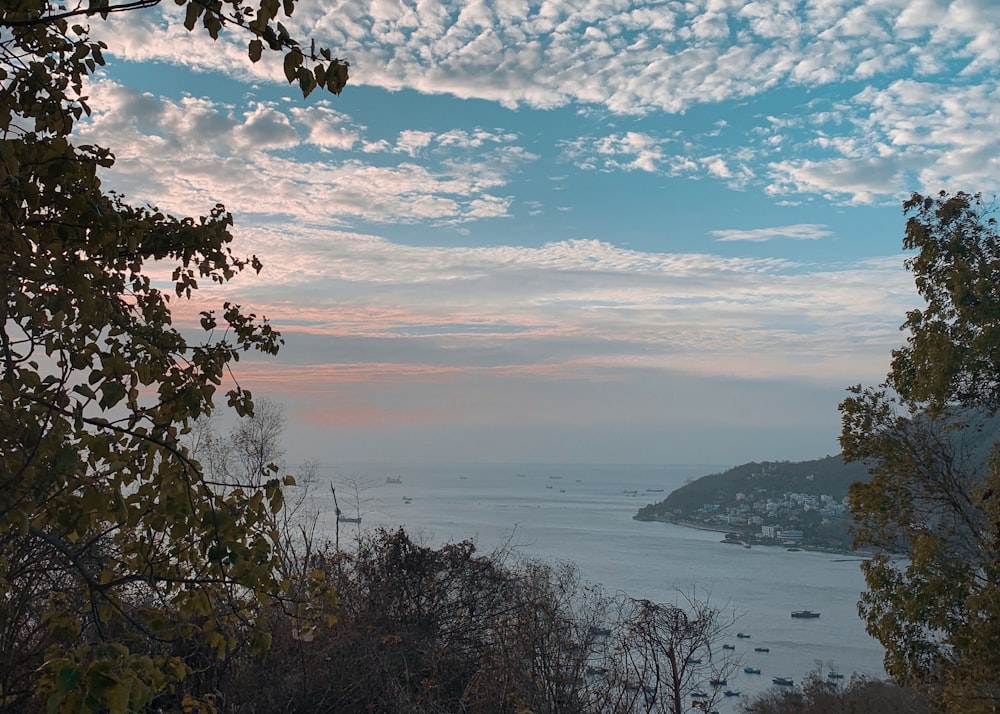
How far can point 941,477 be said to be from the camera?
699 cm

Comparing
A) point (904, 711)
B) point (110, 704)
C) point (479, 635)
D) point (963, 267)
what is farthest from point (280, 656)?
point (904, 711)

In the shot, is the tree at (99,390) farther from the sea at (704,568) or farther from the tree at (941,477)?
the sea at (704,568)

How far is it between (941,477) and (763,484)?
39.8 m

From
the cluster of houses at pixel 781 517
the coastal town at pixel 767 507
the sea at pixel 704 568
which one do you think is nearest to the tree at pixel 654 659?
the sea at pixel 704 568

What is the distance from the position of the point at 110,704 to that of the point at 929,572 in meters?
6.49

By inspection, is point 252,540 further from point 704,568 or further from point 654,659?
point 704,568

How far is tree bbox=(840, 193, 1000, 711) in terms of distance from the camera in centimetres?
602

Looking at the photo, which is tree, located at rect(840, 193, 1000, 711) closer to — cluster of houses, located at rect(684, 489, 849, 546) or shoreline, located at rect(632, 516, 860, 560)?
shoreline, located at rect(632, 516, 860, 560)

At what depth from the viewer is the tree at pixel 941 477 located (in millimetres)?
6023

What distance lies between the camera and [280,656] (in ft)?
20.2

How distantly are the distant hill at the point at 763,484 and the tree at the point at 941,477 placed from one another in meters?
27.4

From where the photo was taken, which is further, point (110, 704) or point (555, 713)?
point (555, 713)

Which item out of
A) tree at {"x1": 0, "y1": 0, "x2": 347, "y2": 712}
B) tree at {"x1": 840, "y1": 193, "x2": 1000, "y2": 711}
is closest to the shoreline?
tree at {"x1": 840, "y1": 193, "x2": 1000, "y2": 711}

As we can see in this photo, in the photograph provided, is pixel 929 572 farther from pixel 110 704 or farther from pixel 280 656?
pixel 110 704
